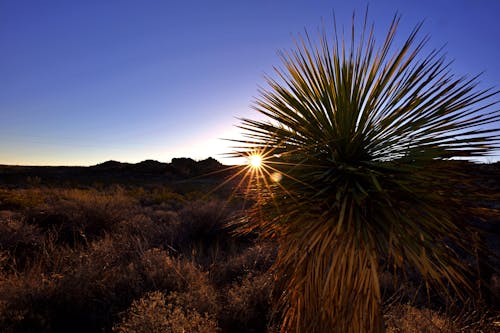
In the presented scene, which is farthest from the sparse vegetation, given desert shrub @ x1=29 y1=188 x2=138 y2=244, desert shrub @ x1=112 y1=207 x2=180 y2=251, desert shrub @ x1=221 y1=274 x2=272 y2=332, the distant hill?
the distant hill

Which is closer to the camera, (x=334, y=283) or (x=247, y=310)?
(x=334, y=283)

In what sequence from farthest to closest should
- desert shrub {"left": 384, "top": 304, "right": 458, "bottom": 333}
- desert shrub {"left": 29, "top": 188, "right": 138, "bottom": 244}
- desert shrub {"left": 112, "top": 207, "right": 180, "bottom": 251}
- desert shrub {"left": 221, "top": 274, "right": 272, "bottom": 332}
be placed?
desert shrub {"left": 29, "top": 188, "right": 138, "bottom": 244} < desert shrub {"left": 112, "top": 207, "right": 180, "bottom": 251} < desert shrub {"left": 221, "top": 274, "right": 272, "bottom": 332} < desert shrub {"left": 384, "top": 304, "right": 458, "bottom": 333}

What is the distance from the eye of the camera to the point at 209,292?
4176 mm

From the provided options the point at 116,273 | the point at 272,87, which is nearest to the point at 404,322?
the point at 272,87

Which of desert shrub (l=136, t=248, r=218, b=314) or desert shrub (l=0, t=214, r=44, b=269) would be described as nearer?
desert shrub (l=136, t=248, r=218, b=314)

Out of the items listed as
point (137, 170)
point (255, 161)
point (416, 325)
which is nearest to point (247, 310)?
point (416, 325)

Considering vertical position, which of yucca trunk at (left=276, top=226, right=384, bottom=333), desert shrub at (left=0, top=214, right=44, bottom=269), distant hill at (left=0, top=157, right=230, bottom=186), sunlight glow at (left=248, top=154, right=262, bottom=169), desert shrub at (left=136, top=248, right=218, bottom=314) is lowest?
desert shrub at (left=136, top=248, right=218, bottom=314)

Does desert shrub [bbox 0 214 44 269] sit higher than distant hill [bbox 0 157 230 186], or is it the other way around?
distant hill [bbox 0 157 230 186]

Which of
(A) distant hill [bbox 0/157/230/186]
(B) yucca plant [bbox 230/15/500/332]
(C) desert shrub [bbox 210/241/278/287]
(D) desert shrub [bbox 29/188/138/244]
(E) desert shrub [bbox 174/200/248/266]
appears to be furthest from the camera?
(A) distant hill [bbox 0/157/230/186]

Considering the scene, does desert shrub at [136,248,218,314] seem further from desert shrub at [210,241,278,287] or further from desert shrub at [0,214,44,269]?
desert shrub at [0,214,44,269]

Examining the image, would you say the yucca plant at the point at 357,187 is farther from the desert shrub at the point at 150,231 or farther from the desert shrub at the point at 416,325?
the desert shrub at the point at 150,231

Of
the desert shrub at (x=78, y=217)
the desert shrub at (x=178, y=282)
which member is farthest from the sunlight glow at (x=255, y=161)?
the desert shrub at (x=78, y=217)

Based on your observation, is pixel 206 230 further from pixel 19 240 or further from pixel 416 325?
pixel 416 325

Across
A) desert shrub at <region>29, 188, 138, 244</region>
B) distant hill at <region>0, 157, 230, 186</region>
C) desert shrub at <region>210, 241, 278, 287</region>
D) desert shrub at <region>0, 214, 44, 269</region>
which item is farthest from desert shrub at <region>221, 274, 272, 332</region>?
distant hill at <region>0, 157, 230, 186</region>
